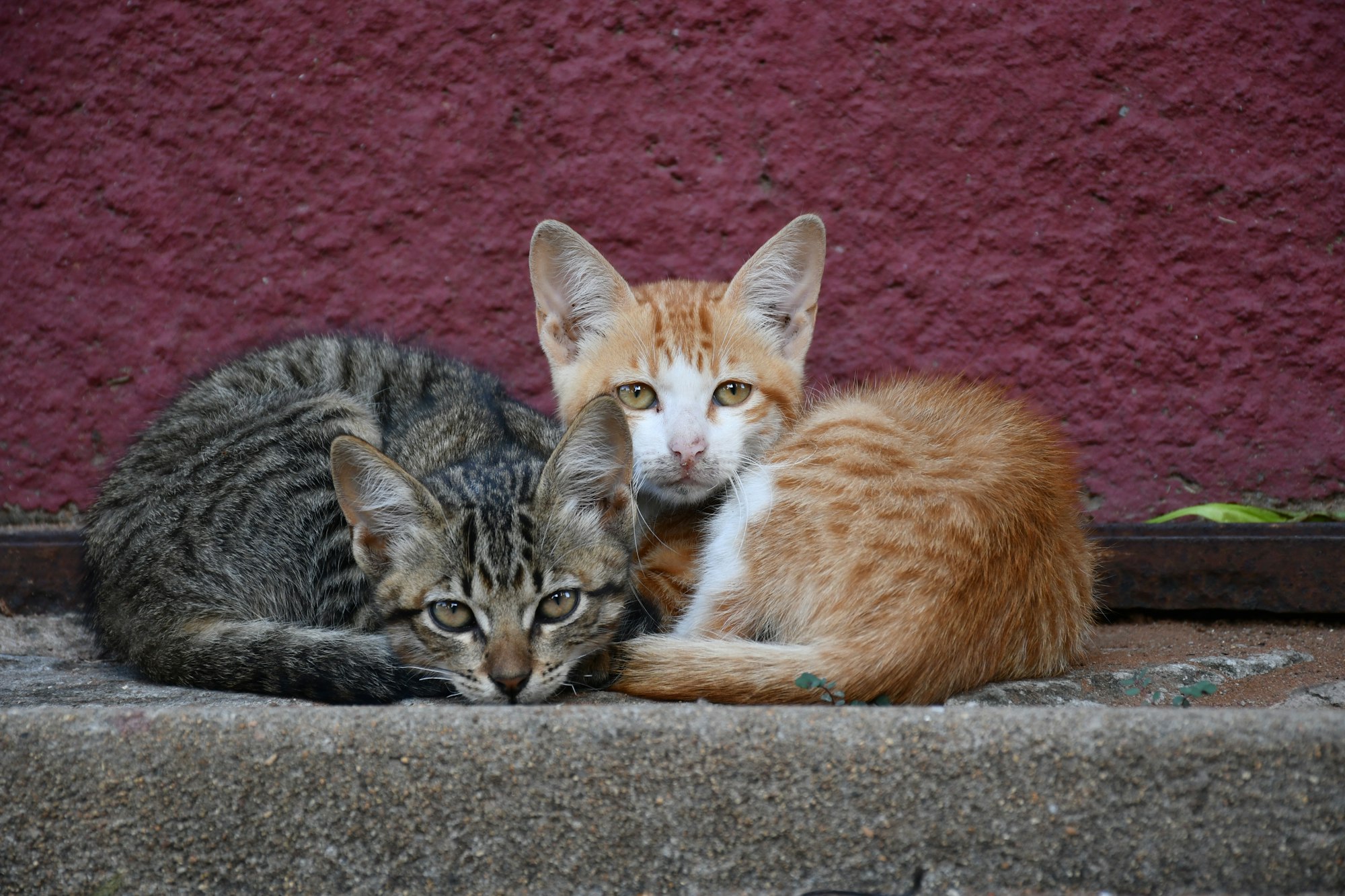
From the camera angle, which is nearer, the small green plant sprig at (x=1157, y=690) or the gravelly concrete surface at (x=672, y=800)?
the gravelly concrete surface at (x=672, y=800)

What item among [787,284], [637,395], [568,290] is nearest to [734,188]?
[787,284]

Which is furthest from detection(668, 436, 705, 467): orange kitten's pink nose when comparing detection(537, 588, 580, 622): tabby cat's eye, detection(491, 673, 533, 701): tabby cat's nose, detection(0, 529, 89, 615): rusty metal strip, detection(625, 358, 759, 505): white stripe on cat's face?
detection(0, 529, 89, 615): rusty metal strip

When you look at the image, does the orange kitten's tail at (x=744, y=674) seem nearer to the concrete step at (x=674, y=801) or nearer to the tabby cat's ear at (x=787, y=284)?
the concrete step at (x=674, y=801)

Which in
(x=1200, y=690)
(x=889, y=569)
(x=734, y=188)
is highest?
(x=734, y=188)

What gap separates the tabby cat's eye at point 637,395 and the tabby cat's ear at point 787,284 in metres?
0.46

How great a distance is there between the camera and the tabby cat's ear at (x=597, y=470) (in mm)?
2547

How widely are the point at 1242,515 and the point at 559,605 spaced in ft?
→ 8.85

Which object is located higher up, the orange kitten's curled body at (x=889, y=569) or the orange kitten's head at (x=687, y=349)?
the orange kitten's head at (x=687, y=349)

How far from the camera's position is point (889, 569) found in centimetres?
239

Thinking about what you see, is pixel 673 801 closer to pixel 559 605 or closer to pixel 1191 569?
pixel 559 605

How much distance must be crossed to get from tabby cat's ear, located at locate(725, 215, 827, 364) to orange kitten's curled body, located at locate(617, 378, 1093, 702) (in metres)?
0.48

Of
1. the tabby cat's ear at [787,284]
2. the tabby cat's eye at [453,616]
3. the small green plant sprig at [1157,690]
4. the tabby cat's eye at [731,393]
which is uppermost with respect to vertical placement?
the tabby cat's ear at [787,284]

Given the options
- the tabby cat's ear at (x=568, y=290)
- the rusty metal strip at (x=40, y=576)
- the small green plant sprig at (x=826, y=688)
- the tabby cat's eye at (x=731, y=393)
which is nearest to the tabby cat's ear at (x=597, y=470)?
the tabby cat's eye at (x=731, y=393)

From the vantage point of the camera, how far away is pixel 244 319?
400cm
